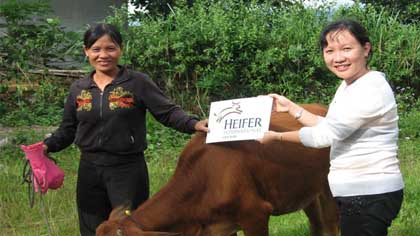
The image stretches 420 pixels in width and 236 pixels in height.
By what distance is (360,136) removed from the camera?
141 inches

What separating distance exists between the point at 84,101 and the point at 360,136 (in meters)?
1.93

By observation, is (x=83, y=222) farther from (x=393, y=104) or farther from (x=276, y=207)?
(x=393, y=104)

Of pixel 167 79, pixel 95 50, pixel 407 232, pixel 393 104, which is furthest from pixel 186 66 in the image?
pixel 393 104

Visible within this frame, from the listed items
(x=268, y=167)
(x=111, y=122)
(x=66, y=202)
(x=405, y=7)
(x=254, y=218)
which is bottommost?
(x=66, y=202)

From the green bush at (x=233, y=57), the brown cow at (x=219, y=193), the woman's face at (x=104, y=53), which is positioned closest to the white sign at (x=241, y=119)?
the brown cow at (x=219, y=193)

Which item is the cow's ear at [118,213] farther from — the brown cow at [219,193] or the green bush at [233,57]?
the green bush at [233,57]

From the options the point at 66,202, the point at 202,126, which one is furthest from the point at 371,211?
the point at 66,202

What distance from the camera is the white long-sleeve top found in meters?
3.49

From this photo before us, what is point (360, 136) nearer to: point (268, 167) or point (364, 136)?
point (364, 136)

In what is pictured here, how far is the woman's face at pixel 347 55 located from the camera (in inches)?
141

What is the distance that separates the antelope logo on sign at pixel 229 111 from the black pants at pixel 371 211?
2.73 feet

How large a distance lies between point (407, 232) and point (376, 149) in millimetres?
2779

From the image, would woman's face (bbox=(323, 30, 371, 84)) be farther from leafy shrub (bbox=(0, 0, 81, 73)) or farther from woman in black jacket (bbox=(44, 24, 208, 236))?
leafy shrub (bbox=(0, 0, 81, 73))

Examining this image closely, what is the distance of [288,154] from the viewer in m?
4.94
